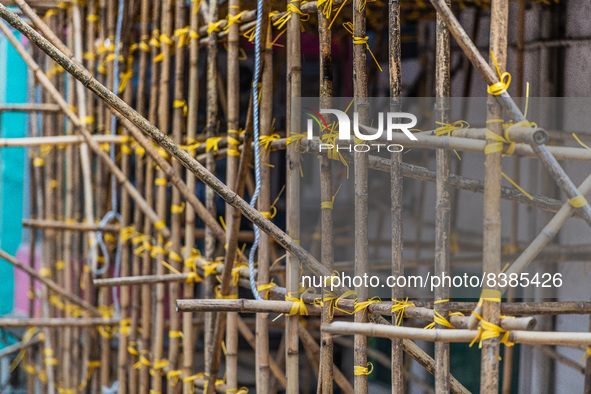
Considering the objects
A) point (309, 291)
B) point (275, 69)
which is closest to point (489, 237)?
point (309, 291)

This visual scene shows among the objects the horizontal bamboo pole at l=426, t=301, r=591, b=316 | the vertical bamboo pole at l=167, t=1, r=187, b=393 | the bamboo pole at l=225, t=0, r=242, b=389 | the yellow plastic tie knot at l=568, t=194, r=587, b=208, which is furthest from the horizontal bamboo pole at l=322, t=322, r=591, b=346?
the vertical bamboo pole at l=167, t=1, r=187, b=393

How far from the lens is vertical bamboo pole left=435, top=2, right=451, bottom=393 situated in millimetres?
1981

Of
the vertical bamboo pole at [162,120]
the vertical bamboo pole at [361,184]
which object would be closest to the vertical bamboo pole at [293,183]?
the vertical bamboo pole at [361,184]

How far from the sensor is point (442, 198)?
1998 millimetres

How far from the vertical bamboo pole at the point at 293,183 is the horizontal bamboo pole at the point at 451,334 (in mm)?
586

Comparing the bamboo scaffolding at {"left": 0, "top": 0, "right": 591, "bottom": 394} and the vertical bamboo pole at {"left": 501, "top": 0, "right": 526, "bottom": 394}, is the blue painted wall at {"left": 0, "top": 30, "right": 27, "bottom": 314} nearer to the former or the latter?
the bamboo scaffolding at {"left": 0, "top": 0, "right": 591, "bottom": 394}

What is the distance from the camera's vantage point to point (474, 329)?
1865 mm

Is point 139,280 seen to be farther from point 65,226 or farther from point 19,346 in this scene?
point 19,346

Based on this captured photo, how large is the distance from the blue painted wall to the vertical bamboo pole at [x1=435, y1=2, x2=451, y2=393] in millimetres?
5436

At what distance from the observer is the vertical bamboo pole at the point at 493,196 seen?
1.84 metres

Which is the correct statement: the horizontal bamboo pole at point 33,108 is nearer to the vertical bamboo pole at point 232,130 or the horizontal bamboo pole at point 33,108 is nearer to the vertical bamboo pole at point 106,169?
the vertical bamboo pole at point 106,169

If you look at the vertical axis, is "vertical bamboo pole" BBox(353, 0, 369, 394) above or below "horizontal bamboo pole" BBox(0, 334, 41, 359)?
above

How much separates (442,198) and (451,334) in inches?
16.3

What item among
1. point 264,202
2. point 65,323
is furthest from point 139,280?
point 65,323
